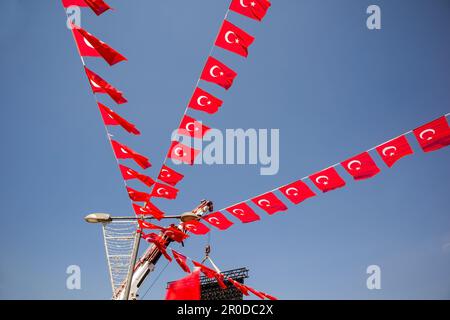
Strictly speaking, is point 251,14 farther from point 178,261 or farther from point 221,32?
point 178,261

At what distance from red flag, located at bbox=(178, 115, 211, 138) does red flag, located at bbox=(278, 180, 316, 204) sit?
2.53m

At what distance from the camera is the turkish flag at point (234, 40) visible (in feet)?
19.8

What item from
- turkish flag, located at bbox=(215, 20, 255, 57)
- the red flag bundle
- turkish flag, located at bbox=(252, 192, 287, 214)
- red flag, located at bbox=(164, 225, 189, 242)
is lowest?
red flag, located at bbox=(164, 225, 189, 242)

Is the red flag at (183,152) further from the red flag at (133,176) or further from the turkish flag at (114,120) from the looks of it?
the turkish flag at (114,120)

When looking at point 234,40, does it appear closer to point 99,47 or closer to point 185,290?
point 99,47

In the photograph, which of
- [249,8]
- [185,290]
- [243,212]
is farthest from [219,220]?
[249,8]

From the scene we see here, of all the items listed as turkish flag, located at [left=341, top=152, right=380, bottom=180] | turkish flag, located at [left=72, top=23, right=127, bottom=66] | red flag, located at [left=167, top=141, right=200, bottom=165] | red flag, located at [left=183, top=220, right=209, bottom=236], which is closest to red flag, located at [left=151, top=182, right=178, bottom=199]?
red flag, located at [left=167, top=141, right=200, bottom=165]

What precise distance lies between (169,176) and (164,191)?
482 millimetres

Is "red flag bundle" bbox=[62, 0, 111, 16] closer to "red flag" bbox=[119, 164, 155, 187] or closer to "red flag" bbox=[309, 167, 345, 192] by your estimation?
"red flag" bbox=[119, 164, 155, 187]

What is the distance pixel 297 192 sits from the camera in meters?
6.85

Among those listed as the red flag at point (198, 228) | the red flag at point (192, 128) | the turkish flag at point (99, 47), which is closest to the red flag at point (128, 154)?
the red flag at point (192, 128)

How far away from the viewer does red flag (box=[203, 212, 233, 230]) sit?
780 cm
